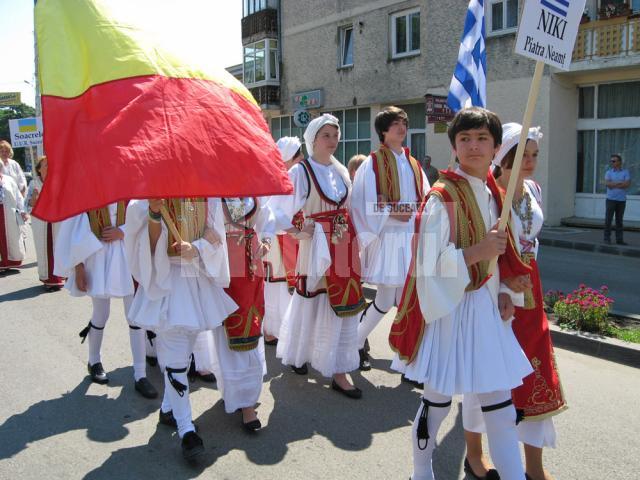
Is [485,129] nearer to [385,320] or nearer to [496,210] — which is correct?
[496,210]

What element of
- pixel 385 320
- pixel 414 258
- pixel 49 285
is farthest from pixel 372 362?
pixel 49 285

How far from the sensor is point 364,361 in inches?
210

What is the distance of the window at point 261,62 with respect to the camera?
26469mm

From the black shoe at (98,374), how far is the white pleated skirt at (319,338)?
147 centimetres

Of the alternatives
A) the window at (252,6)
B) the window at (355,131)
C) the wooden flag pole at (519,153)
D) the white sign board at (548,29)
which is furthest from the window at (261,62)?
the wooden flag pole at (519,153)

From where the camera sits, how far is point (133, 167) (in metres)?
2.62

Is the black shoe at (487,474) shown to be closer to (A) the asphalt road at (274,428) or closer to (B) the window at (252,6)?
(A) the asphalt road at (274,428)

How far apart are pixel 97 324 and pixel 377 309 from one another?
2.38 metres

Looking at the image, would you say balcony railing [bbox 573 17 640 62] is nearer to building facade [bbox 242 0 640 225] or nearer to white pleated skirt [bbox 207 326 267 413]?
building facade [bbox 242 0 640 225]

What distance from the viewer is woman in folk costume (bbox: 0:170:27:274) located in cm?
1047

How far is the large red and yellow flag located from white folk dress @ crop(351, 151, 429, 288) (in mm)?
1915

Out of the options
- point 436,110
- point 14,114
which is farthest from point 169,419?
point 14,114

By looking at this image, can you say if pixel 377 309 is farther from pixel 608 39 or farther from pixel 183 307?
pixel 608 39

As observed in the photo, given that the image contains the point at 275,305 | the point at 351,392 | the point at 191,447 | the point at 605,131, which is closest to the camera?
the point at 191,447
